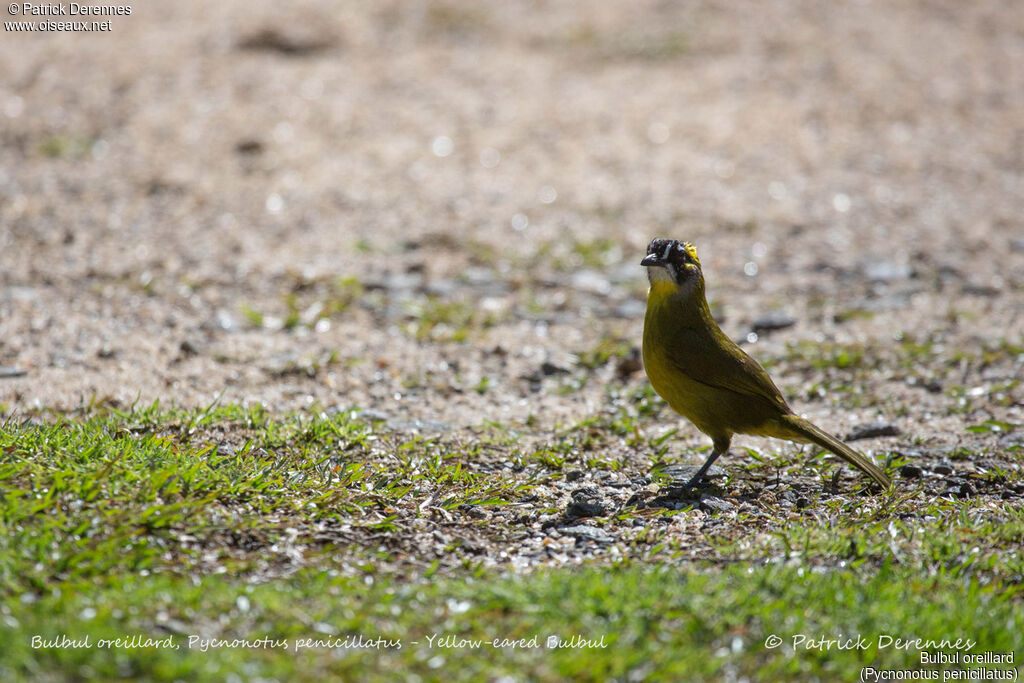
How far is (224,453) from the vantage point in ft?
15.8

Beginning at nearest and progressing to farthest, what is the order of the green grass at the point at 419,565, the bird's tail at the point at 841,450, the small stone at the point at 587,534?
the green grass at the point at 419,565 < the small stone at the point at 587,534 < the bird's tail at the point at 841,450

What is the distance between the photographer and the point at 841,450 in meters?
4.77

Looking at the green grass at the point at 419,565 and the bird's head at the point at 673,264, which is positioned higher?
the bird's head at the point at 673,264

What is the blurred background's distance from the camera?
6.48m

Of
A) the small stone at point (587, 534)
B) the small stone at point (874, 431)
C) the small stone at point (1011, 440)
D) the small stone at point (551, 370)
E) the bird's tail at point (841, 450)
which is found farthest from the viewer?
the small stone at point (551, 370)

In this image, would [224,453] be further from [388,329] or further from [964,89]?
[964,89]

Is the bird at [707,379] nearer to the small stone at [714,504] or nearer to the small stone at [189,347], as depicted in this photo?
the small stone at [714,504]

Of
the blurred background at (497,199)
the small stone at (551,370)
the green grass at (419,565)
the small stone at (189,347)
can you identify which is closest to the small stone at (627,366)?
the blurred background at (497,199)

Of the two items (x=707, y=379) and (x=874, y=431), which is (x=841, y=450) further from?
(x=874, y=431)

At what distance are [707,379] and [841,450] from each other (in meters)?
0.72

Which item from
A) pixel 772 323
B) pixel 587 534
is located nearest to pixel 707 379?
pixel 587 534

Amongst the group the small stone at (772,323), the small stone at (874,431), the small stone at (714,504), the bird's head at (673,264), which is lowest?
the small stone at (714,504)

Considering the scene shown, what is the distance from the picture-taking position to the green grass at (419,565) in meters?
3.31

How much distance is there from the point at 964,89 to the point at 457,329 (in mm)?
7965
